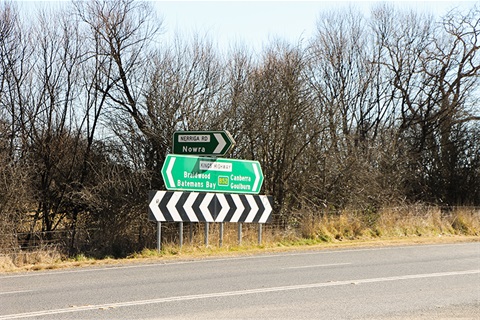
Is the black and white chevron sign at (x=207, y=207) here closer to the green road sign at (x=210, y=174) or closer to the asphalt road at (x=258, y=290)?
the green road sign at (x=210, y=174)

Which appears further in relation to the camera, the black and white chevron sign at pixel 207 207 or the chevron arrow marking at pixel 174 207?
the chevron arrow marking at pixel 174 207

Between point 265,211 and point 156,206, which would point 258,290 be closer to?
point 156,206

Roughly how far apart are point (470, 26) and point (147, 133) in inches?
824

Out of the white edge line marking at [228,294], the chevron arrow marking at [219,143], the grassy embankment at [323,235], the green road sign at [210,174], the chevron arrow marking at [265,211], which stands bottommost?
the white edge line marking at [228,294]

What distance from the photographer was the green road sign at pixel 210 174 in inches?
723

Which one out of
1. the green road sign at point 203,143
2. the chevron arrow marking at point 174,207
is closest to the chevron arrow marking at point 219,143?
the green road sign at point 203,143

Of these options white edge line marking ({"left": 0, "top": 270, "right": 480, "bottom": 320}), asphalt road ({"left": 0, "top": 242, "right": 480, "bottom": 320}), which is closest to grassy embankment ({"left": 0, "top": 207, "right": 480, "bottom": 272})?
asphalt road ({"left": 0, "top": 242, "right": 480, "bottom": 320})

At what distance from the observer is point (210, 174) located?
63.0 ft

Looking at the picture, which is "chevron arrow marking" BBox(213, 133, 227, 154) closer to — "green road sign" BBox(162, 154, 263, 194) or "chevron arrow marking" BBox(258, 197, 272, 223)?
"green road sign" BBox(162, 154, 263, 194)

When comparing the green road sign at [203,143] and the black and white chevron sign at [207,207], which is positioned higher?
the green road sign at [203,143]

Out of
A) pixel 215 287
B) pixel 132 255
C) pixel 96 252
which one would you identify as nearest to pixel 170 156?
pixel 132 255

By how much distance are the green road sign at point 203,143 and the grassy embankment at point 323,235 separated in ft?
8.73

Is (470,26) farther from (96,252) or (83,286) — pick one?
(83,286)

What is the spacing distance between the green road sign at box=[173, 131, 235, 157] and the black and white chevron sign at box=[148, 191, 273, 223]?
4.12ft
